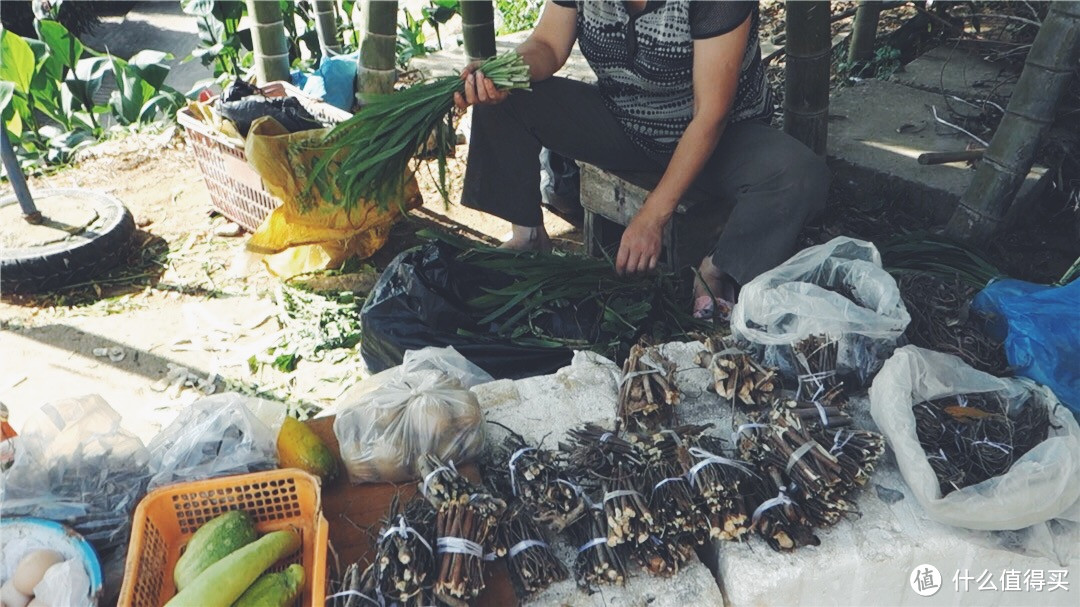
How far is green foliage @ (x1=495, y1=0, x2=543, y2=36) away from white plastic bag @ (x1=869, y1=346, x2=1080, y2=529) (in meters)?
5.59

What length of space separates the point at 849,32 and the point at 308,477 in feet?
15.6

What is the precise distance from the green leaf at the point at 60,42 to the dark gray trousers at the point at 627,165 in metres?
3.89

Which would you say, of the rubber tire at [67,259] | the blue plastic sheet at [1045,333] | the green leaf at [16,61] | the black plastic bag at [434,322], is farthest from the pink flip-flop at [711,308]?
the green leaf at [16,61]

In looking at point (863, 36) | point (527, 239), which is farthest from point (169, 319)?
point (863, 36)

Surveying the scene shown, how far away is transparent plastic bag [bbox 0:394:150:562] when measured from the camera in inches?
80.5

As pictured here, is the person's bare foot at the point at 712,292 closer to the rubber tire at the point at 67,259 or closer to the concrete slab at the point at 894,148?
the concrete slab at the point at 894,148

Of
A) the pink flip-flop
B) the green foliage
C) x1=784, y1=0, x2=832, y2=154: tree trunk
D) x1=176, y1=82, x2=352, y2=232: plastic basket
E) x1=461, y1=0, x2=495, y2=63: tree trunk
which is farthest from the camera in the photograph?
the green foliage

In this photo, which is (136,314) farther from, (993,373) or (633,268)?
(993,373)

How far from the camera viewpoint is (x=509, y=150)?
3.48 meters

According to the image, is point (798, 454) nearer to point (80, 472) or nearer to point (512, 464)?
point (512, 464)

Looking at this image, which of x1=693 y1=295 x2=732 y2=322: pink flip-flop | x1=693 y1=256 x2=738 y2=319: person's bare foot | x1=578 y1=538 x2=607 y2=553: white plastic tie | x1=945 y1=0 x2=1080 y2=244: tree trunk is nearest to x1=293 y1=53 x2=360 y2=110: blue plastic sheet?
x1=693 y1=256 x2=738 y2=319: person's bare foot

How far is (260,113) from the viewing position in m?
4.21

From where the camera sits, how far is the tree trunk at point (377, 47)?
4703 mm

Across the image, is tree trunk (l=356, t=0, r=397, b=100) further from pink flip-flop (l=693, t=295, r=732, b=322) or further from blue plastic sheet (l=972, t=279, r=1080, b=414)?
blue plastic sheet (l=972, t=279, r=1080, b=414)
